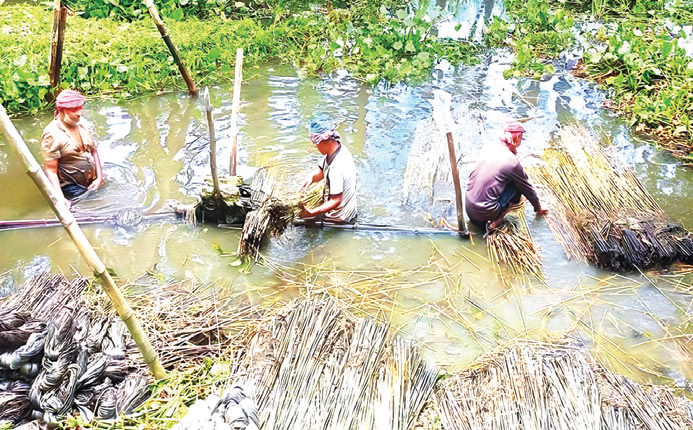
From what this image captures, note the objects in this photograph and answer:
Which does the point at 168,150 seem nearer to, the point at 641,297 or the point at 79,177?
the point at 79,177

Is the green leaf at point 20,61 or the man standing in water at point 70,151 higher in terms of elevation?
the green leaf at point 20,61

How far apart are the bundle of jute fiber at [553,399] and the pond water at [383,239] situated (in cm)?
60

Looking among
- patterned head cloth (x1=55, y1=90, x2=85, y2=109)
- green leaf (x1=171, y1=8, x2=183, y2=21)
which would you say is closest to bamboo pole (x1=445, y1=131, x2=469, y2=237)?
patterned head cloth (x1=55, y1=90, x2=85, y2=109)

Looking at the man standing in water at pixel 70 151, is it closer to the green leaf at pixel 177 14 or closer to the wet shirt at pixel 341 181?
the wet shirt at pixel 341 181

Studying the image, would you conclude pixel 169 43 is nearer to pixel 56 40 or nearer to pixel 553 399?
pixel 56 40

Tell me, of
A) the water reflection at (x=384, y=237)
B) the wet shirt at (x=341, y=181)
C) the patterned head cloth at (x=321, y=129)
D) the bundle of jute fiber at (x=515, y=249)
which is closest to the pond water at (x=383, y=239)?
the water reflection at (x=384, y=237)

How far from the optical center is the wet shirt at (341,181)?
520 cm

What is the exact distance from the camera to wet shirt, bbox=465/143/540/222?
17.1ft

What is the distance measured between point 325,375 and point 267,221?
6.36 feet

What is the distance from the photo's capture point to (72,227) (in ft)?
9.47

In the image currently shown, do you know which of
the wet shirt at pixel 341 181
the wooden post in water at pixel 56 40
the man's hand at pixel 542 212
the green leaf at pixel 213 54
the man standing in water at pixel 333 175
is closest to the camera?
the man standing in water at pixel 333 175

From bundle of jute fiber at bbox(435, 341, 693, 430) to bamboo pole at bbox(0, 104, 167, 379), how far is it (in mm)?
1898

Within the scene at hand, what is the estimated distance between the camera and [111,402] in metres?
3.39


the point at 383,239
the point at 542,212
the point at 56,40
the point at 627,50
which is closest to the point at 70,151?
the point at 56,40
